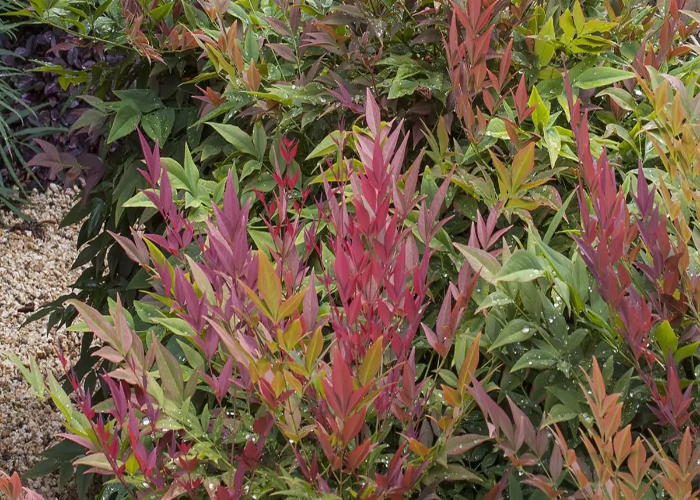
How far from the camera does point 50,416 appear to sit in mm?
3635

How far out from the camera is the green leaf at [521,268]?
106 cm

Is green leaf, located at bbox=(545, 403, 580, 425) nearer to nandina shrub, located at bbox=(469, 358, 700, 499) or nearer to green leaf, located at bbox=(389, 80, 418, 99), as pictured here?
nandina shrub, located at bbox=(469, 358, 700, 499)

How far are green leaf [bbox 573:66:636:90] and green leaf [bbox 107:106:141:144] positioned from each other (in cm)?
106

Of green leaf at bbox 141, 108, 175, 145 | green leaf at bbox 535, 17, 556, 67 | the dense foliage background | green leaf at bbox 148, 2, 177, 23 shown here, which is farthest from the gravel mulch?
green leaf at bbox 535, 17, 556, 67

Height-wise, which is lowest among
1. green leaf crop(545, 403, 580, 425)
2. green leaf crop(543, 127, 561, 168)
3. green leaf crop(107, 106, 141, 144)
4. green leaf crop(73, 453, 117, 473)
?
green leaf crop(545, 403, 580, 425)

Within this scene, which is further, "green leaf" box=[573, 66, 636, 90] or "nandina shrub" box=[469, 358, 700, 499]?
A: "green leaf" box=[573, 66, 636, 90]

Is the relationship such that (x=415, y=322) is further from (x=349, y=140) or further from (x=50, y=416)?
(x=50, y=416)

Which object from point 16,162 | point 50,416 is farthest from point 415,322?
point 16,162

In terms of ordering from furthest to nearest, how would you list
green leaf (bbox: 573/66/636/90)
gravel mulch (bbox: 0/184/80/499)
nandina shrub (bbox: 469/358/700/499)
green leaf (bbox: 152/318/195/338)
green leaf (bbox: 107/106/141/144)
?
gravel mulch (bbox: 0/184/80/499) → green leaf (bbox: 107/106/141/144) → green leaf (bbox: 573/66/636/90) → green leaf (bbox: 152/318/195/338) → nandina shrub (bbox: 469/358/700/499)

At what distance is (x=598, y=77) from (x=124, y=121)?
1.13 metres

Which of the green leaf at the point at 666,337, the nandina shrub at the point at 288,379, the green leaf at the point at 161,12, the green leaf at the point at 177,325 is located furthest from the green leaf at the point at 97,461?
the green leaf at the point at 161,12

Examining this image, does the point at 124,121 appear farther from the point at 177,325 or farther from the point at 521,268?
the point at 521,268

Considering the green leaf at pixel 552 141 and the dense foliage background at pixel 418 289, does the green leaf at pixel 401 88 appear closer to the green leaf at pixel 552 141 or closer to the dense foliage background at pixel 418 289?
the dense foliage background at pixel 418 289

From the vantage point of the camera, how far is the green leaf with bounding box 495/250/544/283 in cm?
106
